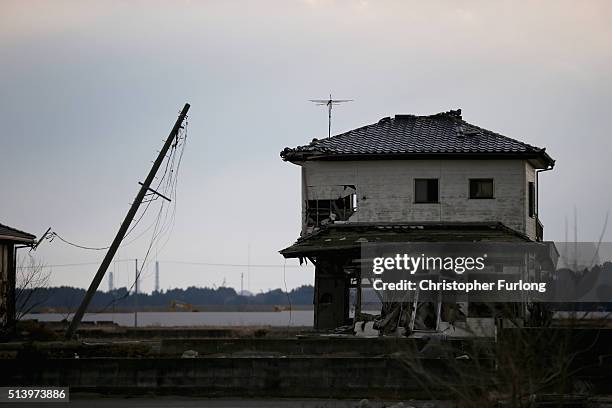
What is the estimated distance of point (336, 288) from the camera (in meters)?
46.2

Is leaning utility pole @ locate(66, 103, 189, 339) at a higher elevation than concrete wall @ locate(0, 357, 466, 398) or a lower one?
higher

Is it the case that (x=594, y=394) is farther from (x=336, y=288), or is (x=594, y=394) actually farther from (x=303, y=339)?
(x=336, y=288)

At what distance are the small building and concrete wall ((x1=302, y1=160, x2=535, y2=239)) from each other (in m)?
12.4

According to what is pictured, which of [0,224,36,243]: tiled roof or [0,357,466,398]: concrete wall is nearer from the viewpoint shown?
[0,357,466,398]: concrete wall

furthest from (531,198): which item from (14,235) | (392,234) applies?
(14,235)

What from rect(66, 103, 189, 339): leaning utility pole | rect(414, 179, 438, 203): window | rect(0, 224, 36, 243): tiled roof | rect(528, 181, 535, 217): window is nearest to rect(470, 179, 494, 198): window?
rect(414, 179, 438, 203): window

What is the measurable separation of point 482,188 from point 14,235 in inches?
701

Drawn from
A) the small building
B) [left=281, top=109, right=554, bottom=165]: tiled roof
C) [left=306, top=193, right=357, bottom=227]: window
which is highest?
[left=281, top=109, right=554, bottom=165]: tiled roof

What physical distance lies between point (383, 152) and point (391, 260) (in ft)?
17.6

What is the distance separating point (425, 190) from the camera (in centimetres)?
4516

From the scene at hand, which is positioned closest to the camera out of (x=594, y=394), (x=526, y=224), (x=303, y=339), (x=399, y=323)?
(x=594, y=394)

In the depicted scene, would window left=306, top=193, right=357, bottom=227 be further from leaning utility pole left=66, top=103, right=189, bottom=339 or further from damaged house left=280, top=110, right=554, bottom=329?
leaning utility pole left=66, top=103, right=189, bottom=339

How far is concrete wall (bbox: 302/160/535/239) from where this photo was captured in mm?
44688

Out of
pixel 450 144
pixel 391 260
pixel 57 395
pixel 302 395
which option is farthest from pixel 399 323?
pixel 57 395
